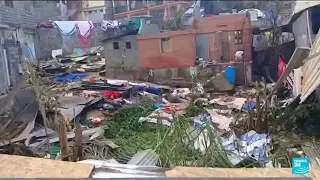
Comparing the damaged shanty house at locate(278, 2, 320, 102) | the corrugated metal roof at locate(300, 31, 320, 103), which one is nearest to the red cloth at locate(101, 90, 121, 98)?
the damaged shanty house at locate(278, 2, 320, 102)

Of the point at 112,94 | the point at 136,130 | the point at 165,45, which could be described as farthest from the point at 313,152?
the point at 165,45

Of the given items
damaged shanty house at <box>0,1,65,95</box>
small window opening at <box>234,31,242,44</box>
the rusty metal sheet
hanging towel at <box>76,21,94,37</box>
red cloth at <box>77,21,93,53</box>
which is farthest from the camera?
red cloth at <box>77,21,93,53</box>

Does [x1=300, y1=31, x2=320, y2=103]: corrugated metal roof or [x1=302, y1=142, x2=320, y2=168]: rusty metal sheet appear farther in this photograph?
[x1=300, y1=31, x2=320, y2=103]: corrugated metal roof

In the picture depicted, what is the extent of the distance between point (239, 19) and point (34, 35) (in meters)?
9.94

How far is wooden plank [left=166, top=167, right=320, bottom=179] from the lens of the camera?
4184 millimetres

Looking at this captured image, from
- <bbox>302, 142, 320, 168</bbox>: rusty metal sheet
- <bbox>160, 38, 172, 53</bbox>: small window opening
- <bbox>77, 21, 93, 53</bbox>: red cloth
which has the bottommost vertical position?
<bbox>302, 142, 320, 168</bbox>: rusty metal sheet

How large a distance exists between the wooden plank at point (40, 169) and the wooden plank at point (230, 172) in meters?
1.09

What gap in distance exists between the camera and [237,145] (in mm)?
5746

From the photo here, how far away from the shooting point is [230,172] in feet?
14.2

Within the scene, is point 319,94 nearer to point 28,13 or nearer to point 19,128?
point 19,128

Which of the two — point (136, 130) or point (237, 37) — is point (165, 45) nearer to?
point (237, 37)

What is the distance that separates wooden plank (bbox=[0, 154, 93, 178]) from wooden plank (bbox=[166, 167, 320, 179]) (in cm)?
109

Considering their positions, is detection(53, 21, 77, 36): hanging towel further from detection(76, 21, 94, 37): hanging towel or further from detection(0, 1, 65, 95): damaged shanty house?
detection(0, 1, 65, 95): damaged shanty house

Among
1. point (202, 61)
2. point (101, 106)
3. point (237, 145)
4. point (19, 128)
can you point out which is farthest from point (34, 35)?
point (237, 145)
